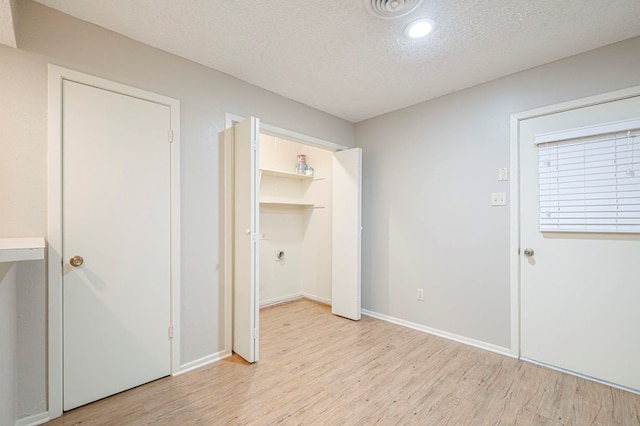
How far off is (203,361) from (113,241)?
1232mm

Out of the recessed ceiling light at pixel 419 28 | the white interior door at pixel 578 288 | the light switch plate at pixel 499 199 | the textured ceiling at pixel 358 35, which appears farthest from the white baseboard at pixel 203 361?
the recessed ceiling light at pixel 419 28

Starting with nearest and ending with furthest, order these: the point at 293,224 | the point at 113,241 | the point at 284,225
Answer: the point at 113,241, the point at 284,225, the point at 293,224

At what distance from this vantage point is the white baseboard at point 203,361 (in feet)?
7.34

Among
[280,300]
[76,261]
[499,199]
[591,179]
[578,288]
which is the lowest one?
[280,300]

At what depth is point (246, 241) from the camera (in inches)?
93.4

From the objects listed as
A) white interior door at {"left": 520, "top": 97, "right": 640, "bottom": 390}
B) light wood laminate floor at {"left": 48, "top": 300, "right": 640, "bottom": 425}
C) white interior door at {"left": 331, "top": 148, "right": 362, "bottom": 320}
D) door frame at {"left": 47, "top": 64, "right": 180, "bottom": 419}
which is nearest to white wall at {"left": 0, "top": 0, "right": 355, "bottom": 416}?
door frame at {"left": 47, "top": 64, "right": 180, "bottom": 419}

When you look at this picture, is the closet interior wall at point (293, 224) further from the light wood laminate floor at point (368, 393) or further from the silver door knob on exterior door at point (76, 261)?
the silver door knob on exterior door at point (76, 261)

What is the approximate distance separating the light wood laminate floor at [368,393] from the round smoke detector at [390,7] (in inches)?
100

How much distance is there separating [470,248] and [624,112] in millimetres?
1513

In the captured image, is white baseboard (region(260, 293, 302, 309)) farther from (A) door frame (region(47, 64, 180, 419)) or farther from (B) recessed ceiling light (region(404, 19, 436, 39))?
(B) recessed ceiling light (region(404, 19, 436, 39))

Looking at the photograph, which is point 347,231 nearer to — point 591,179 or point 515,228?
point 515,228

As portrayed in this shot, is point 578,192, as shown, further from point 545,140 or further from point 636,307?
point 636,307

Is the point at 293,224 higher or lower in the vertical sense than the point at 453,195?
lower

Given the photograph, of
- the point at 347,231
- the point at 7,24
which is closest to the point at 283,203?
the point at 347,231
